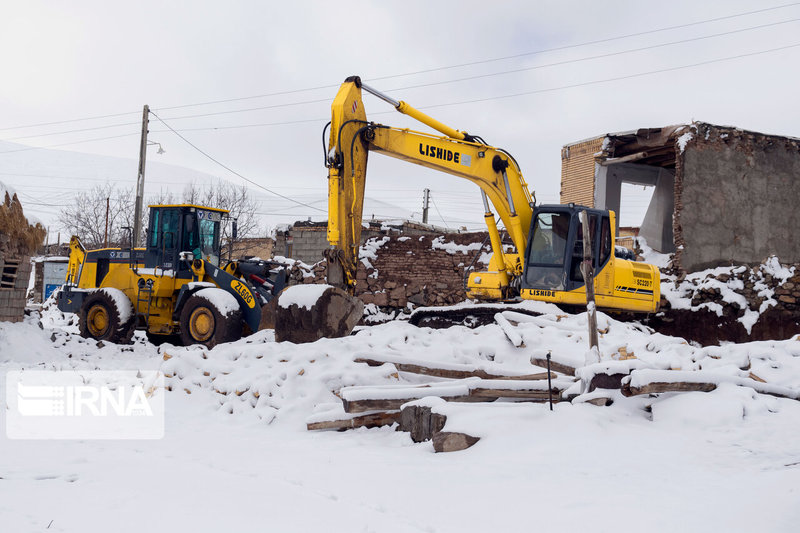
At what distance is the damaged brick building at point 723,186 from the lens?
17.4 m

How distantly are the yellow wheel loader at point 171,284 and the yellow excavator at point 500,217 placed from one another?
14.2ft

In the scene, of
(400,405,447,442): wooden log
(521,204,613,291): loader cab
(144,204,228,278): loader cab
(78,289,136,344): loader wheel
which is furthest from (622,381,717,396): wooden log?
(78,289,136,344): loader wheel

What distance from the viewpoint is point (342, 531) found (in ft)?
12.8

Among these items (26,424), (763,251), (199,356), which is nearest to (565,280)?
(199,356)

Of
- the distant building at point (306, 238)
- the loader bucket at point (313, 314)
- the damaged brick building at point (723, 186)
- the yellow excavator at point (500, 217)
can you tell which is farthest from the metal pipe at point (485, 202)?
the distant building at point (306, 238)

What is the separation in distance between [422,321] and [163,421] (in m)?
5.91

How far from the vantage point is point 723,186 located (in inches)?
701

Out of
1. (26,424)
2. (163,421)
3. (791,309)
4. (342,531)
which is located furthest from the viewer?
(791,309)

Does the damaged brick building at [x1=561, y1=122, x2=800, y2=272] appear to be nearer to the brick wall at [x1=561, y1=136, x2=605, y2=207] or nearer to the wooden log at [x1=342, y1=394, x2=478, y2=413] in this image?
the brick wall at [x1=561, y1=136, x2=605, y2=207]

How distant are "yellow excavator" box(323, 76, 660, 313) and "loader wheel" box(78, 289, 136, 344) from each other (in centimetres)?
674

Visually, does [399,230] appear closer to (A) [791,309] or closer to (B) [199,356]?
(A) [791,309]

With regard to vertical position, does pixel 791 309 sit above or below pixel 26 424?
above

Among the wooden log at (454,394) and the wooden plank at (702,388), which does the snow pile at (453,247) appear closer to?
the wooden log at (454,394)

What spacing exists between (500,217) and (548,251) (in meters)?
1.24
